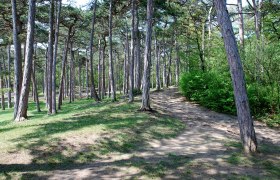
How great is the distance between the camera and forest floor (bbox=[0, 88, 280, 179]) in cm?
697

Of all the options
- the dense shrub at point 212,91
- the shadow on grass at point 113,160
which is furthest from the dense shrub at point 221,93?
the shadow on grass at point 113,160

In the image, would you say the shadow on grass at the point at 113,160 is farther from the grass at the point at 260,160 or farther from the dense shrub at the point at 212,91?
the dense shrub at the point at 212,91

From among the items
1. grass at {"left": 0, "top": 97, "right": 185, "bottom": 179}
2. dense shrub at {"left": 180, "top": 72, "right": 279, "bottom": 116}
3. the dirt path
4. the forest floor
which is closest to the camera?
the dirt path

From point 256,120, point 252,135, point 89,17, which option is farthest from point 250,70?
point 89,17

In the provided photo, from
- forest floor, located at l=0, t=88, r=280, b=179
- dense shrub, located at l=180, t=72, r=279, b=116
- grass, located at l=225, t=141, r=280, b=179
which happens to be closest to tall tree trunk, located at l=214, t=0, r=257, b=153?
grass, located at l=225, t=141, r=280, b=179

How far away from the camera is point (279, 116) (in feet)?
45.8

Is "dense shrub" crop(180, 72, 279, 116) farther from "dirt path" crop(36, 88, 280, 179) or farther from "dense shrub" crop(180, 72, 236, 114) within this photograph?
"dirt path" crop(36, 88, 280, 179)

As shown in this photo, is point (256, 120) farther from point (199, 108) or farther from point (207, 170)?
point (207, 170)

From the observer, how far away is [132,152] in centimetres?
860

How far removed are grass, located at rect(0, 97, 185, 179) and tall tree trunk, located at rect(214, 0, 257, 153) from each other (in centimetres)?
274

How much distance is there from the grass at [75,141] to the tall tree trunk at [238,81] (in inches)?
108

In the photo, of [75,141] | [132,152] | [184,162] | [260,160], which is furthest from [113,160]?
[260,160]

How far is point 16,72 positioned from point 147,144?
31.0 feet

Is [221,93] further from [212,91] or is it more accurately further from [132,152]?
[132,152]
